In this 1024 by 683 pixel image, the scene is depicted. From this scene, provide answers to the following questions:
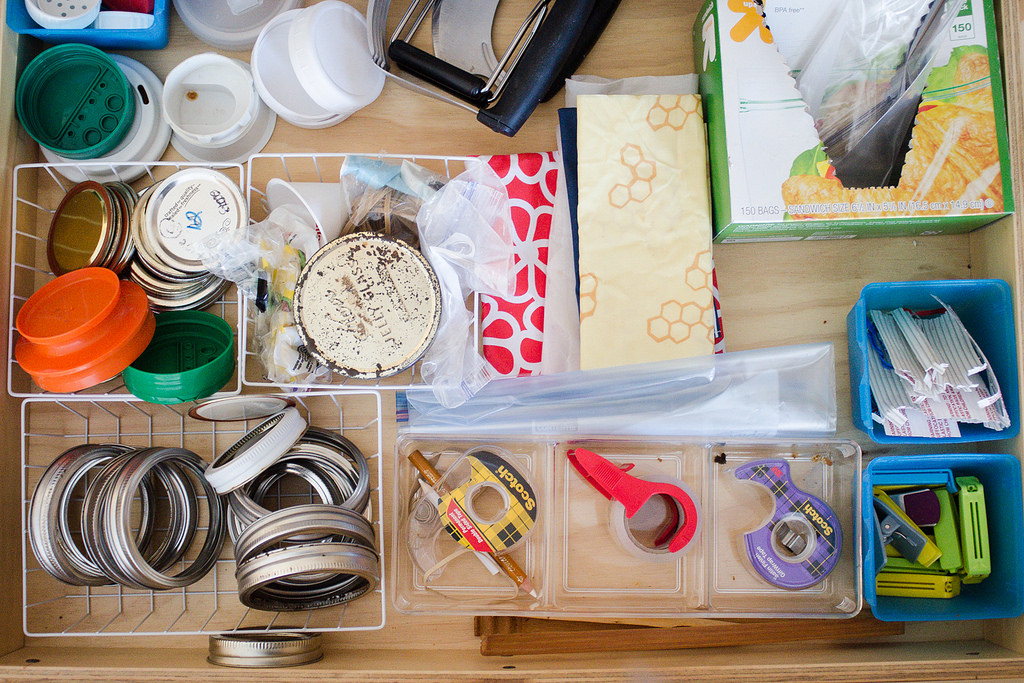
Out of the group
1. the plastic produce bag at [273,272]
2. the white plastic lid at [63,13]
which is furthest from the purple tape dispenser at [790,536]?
the white plastic lid at [63,13]

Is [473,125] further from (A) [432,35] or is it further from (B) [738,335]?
(B) [738,335]

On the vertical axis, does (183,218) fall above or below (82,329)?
above

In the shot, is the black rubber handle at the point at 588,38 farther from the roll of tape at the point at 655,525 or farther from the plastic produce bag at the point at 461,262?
the roll of tape at the point at 655,525

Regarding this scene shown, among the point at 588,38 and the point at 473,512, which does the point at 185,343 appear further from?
the point at 588,38

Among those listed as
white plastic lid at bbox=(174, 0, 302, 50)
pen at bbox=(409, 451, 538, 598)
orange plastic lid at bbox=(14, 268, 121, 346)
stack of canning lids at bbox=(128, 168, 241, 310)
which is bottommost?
pen at bbox=(409, 451, 538, 598)

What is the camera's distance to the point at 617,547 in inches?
33.5

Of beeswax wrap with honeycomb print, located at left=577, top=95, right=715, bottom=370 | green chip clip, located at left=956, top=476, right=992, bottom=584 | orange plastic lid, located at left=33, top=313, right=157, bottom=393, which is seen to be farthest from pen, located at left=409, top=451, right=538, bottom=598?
green chip clip, located at left=956, top=476, right=992, bottom=584

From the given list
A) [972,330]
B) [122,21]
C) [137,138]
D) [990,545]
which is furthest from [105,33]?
[990,545]

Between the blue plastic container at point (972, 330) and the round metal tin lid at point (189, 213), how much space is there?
83cm

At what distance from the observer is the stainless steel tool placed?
2.89 ft

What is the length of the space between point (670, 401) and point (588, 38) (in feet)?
1.70

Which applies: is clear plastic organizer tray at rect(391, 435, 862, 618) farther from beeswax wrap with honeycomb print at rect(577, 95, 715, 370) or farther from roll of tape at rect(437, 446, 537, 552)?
beeswax wrap with honeycomb print at rect(577, 95, 715, 370)

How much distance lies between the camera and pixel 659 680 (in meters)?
0.77

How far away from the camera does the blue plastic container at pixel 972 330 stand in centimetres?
87
